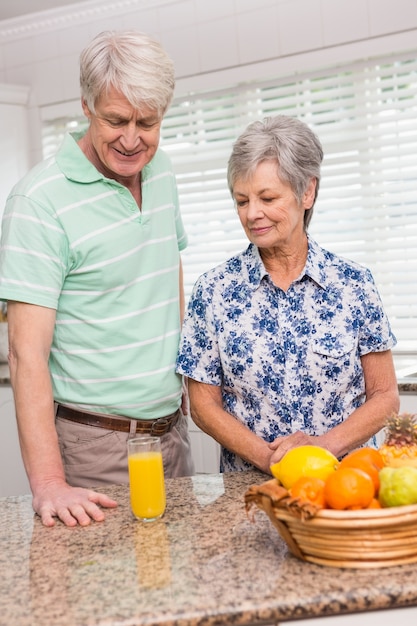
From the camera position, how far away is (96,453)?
1835 millimetres

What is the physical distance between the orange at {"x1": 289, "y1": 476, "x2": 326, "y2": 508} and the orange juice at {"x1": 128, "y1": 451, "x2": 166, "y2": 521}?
0.31 metres

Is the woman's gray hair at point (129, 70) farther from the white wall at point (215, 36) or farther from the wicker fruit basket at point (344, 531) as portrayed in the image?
the white wall at point (215, 36)

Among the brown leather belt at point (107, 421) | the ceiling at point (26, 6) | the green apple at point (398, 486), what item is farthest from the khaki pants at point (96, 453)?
the ceiling at point (26, 6)

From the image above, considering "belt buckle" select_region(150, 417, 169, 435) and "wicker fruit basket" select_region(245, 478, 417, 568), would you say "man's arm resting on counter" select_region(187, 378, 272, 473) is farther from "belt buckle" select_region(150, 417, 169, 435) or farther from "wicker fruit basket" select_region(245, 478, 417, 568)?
"wicker fruit basket" select_region(245, 478, 417, 568)

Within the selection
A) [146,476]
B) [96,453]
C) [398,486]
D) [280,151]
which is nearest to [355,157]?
[280,151]

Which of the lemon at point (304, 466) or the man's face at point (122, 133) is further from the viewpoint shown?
the man's face at point (122, 133)

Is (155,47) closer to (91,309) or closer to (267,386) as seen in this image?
(91,309)

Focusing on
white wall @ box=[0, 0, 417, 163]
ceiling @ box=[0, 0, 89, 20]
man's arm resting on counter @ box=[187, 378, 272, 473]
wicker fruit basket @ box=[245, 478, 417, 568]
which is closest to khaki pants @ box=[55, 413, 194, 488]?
man's arm resting on counter @ box=[187, 378, 272, 473]

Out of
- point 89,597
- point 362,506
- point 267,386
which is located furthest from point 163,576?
point 267,386

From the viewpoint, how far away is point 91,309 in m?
1.77

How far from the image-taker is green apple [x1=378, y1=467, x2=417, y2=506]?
1168mm

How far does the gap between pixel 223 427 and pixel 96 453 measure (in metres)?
0.30

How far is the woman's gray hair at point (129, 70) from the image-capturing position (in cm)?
161

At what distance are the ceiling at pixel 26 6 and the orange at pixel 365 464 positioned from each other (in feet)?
10.3
